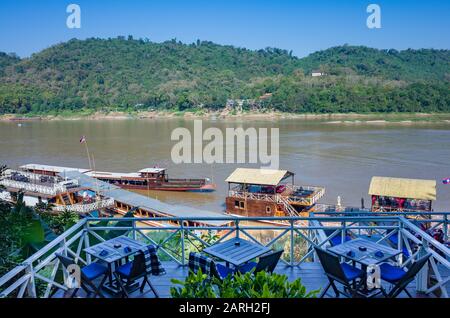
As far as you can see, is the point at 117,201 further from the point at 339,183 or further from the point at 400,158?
the point at 400,158

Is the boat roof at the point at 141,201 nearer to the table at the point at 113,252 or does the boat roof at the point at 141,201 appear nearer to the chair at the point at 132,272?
the table at the point at 113,252

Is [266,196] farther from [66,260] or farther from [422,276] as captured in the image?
[66,260]

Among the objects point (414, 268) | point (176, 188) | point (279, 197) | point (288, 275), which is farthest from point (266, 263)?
point (176, 188)

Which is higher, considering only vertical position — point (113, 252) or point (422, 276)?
point (113, 252)

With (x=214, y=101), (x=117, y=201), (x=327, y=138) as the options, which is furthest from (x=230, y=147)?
(x=214, y=101)

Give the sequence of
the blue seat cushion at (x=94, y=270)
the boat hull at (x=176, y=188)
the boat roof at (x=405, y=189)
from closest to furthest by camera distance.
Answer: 1. the blue seat cushion at (x=94, y=270)
2. the boat roof at (x=405, y=189)
3. the boat hull at (x=176, y=188)

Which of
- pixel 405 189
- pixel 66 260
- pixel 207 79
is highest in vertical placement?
pixel 207 79

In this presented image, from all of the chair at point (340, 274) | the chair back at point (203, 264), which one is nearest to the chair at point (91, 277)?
the chair back at point (203, 264)
